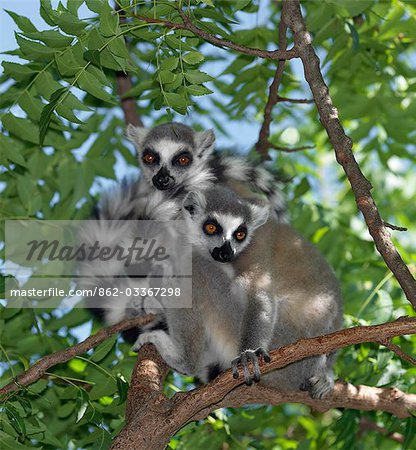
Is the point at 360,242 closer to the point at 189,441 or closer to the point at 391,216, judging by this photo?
the point at 391,216

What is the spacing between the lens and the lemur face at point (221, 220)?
5.56m

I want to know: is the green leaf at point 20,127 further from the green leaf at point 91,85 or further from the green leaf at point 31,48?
the green leaf at point 91,85

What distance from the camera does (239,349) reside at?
16.8 ft

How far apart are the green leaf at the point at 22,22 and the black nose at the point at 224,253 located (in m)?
2.14

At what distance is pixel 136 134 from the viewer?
22.5 ft

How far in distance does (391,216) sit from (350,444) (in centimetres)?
377

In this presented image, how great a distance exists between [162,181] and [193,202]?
432 mm

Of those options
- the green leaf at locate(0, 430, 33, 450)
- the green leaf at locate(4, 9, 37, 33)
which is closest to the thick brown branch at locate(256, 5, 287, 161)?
the green leaf at locate(4, 9, 37, 33)

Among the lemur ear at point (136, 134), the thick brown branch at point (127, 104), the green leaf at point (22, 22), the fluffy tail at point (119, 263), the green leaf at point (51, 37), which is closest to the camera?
the green leaf at point (51, 37)

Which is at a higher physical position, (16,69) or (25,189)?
(16,69)

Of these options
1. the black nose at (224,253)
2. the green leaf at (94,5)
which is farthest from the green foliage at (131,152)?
the black nose at (224,253)

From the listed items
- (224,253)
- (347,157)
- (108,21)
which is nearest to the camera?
(108,21)

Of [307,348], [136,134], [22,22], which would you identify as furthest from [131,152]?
[307,348]

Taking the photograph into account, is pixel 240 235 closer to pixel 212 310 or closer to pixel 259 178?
pixel 212 310
